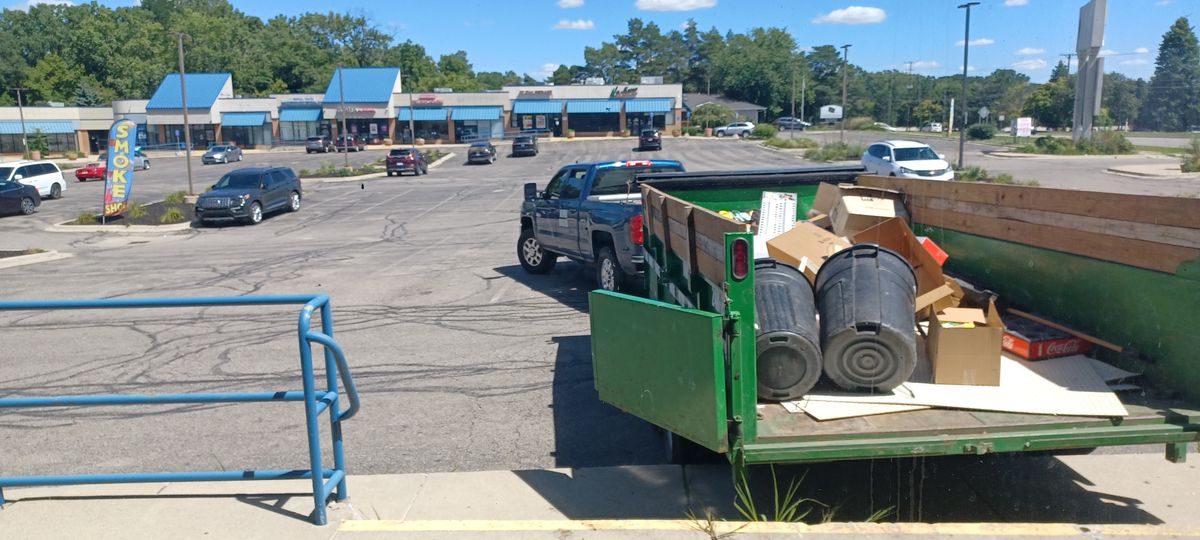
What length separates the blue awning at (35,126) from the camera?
8138 centimetres

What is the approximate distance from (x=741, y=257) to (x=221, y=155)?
67.2m

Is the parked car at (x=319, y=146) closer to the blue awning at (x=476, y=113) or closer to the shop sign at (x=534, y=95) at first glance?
the blue awning at (x=476, y=113)

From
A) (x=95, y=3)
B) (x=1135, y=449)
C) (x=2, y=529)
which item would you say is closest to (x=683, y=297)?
(x=1135, y=449)

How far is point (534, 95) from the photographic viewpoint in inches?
3570

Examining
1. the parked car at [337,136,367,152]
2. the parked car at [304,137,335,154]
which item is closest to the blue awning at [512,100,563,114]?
the parked car at [337,136,367,152]

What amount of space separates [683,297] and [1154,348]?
2.64m

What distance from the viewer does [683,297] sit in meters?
5.80

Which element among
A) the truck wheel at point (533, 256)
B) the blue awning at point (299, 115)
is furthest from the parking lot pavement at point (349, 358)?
the blue awning at point (299, 115)

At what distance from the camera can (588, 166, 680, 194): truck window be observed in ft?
39.2

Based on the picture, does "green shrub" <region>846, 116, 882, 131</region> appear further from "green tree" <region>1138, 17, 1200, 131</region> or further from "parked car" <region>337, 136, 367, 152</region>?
"parked car" <region>337, 136, 367, 152</region>

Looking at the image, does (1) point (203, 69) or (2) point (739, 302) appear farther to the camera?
(1) point (203, 69)

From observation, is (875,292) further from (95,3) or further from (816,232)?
(95,3)

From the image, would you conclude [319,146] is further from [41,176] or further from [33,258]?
[33,258]

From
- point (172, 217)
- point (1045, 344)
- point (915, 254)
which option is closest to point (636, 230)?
point (915, 254)
